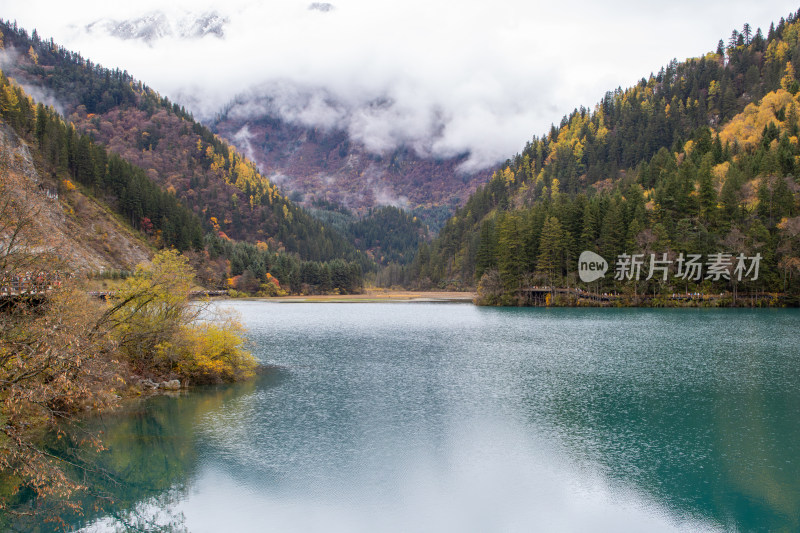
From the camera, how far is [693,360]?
51.6 metres

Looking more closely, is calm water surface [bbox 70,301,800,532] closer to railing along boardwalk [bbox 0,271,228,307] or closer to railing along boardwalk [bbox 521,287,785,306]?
railing along boardwalk [bbox 0,271,228,307]

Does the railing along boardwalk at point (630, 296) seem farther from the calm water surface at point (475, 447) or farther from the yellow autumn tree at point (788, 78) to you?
the yellow autumn tree at point (788, 78)

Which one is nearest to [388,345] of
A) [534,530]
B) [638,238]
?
[534,530]

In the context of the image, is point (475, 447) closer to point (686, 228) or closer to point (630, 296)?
point (630, 296)

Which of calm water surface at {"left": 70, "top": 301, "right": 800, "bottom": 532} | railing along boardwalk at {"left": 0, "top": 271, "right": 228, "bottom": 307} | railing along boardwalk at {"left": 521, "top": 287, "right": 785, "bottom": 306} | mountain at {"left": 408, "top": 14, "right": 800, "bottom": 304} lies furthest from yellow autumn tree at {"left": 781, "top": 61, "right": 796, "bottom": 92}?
railing along boardwalk at {"left": 0, "top": 271, "right": 228, "bottom": 307}

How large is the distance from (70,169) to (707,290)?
173368 millimetres

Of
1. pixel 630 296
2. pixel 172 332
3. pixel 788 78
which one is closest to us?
pixel 172 332

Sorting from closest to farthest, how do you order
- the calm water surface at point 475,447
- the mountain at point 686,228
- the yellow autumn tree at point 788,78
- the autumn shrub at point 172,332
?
the calm water surface at point 475,447 < the autumn shrub at point 172,332 < the mountain at point 686,228 < the yellow autumn tree at point 788,78


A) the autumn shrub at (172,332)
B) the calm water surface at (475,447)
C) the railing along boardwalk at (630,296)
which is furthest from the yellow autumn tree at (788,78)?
the autumn shrub at (172,332)

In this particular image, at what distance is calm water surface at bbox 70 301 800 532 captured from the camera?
20359 mm

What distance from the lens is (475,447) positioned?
91.0 ft

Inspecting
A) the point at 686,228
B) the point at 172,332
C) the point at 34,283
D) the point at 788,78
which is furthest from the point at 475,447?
the point at 788,78

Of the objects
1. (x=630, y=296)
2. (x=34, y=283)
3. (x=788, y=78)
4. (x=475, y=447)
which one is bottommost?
(x=475, y=447)

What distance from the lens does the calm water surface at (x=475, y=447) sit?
2036cm
